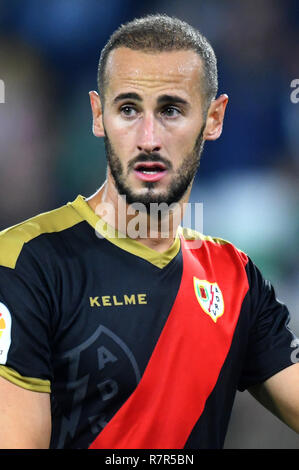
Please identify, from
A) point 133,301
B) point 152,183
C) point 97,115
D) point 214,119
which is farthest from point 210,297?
point 97,115

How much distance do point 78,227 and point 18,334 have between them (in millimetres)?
452

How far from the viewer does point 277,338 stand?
99.3 inches

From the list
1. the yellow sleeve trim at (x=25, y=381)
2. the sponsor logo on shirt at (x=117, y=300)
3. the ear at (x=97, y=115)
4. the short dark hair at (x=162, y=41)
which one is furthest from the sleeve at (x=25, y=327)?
the short dark hair at (x=162, y=41)

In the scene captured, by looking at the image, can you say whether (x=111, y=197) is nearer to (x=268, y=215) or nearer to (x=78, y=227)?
(x=78, y=227)

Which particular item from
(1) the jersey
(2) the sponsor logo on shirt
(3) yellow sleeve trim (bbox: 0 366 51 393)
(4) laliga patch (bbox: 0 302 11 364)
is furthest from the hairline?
(3) yellow sleeve trim (bbox: 0 366 51 393)

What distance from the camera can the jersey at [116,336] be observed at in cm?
200

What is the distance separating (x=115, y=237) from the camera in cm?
226

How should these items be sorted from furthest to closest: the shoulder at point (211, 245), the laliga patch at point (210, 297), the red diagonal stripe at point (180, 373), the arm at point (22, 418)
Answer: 1. the shoulder at point (211, 245)
2. the laliga patch at point (210, 297)
3. the red diagonal stripe at point (180, 373)
4. the arm at point (22, 418)

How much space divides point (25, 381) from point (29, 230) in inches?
19.0

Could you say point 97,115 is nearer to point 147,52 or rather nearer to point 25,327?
point 147,52

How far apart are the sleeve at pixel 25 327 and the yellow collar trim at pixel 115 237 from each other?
29 cm

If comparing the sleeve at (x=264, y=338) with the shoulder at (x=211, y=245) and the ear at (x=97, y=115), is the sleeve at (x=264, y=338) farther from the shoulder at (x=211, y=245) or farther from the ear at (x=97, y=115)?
the ear at (x=97, y=115)

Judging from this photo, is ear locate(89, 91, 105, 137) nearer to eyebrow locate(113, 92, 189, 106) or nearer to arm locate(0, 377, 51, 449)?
eyebrow locate(113, 92, 189, 106)

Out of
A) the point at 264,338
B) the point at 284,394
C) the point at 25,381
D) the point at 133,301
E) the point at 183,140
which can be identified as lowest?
the point at 284,394
